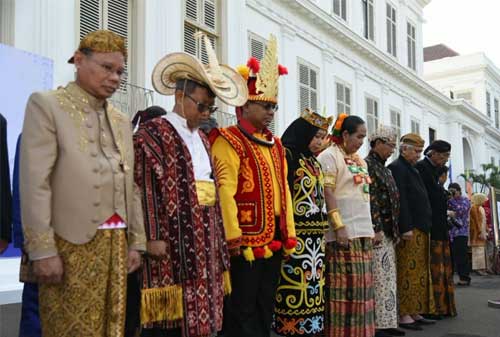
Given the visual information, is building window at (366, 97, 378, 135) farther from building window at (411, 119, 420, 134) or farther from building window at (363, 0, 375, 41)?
building window at (411, 119, 420, 134)

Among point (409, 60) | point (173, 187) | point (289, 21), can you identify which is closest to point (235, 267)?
point (173, 187)

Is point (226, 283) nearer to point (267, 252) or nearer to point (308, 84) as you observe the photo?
point (267, 252)

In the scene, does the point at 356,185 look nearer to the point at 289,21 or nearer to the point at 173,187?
the point at 173,187

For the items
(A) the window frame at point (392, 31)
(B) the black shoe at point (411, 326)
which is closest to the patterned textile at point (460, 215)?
(B) the black shoe at point (411, 326)

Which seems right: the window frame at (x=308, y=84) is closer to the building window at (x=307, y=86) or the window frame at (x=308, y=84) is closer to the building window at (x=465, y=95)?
the building window at (x=307, y=86)

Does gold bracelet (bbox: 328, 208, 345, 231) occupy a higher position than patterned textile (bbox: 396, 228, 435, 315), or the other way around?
gold bracelet (bbox: 328, 208, 345, 231)

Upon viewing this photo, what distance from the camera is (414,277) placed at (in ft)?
17.8

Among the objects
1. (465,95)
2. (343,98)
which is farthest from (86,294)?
(465,95)

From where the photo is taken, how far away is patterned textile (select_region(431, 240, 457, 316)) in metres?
5.67

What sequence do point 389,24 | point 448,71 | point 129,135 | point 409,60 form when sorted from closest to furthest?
point 129,135, point 389,24, point 409,60, point 448,71

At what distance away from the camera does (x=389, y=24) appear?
17.8 m

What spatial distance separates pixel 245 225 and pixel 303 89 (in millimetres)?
9740

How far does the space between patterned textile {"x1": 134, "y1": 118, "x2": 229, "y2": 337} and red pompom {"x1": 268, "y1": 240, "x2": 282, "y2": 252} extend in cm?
52

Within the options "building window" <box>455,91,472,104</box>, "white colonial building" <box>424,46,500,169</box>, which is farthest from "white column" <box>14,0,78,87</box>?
"building window" <box>455,91,472,104</box>
